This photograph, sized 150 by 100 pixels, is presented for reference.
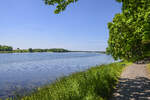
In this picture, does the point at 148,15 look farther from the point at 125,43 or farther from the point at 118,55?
the point at 118,55

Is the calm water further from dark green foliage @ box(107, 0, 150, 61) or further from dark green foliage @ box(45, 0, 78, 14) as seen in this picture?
dark green foliage @ box(107, 0, 150, 61)

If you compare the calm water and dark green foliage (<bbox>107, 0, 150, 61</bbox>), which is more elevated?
dark green foliage (<bbox>107, 0, 150, 61</bbox>)

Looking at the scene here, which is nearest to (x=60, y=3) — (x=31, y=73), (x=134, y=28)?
(x=134, y=28)

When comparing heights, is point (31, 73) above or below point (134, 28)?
below

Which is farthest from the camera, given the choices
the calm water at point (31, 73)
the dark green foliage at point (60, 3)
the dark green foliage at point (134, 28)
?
the calm water at point (31, 73)

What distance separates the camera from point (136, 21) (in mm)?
8719

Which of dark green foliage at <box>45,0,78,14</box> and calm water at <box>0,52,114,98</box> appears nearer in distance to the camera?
dark green foliage at <box>45,0,78,14</box>

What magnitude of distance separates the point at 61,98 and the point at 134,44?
29.2ft

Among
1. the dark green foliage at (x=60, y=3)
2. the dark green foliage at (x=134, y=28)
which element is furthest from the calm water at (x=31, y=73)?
the dark green foliage at (x=134, y=28)

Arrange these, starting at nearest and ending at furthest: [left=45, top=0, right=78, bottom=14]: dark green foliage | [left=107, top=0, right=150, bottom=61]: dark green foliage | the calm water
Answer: [left=45, top=0, right=78, bottom=14]: dark green foliage < [left=107, top=0, right=150, bottom=61]: dark green foliage < the calm water

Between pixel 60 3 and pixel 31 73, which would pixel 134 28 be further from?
pixel 31 73

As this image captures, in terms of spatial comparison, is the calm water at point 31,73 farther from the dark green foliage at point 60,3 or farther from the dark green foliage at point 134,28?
the dark green foliage at point 134,28

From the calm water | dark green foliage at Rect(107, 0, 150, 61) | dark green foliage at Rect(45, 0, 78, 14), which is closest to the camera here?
dark green foliage at Rect(45, 0, 78, 14)

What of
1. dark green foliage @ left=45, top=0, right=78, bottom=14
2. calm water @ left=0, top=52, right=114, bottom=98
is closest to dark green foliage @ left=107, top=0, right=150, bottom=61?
dark green foliage @ left=45, top=0, right=78, bottom=14
